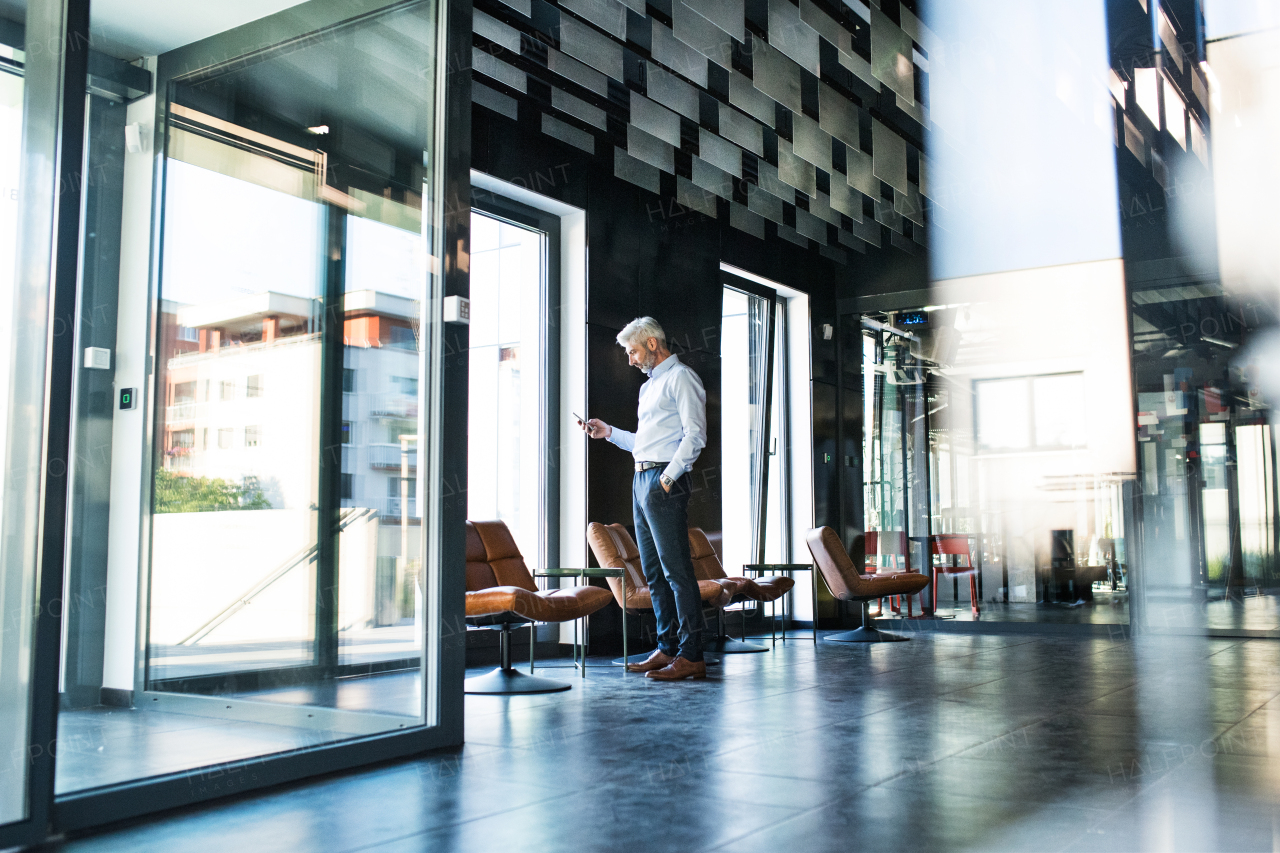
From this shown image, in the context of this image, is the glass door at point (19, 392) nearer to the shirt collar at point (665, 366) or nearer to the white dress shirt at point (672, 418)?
the white dress shirt at point (672, 418)

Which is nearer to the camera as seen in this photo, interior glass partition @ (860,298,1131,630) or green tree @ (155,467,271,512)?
green tree @ (155,467,271,512)

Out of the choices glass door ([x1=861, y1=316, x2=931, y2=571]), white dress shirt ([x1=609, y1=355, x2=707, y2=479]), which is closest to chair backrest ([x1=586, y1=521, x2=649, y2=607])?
white dress shirt ([x1=609, y1=355, x2=707, y2=479])

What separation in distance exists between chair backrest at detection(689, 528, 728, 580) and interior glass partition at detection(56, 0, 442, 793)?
3984 millimetres

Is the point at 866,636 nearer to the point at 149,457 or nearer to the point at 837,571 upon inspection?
the point at 837,571

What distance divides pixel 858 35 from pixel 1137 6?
68.4 inches

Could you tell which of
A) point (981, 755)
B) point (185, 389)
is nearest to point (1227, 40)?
point (981, 755)

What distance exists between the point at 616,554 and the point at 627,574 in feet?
0.48

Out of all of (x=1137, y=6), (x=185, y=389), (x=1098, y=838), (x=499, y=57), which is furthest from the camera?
(x=1137, y=6)

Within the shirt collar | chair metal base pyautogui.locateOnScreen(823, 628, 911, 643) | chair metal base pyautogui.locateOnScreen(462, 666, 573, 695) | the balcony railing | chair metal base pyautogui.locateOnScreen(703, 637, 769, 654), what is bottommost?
chair metal base pyautogui.locateOnScreen(823, 628, 911, 643)

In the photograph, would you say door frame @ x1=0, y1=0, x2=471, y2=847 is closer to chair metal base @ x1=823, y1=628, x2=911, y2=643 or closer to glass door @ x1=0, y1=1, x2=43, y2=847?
glass door @ x1=0, y1=1, x2=43, y2=847

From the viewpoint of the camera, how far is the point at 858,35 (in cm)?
575

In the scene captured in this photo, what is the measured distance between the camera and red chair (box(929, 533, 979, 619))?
29.1ft

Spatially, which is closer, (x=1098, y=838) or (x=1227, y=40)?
(x=1098, y=838)

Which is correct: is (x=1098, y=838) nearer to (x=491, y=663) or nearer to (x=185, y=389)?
(x=185, y=389)
